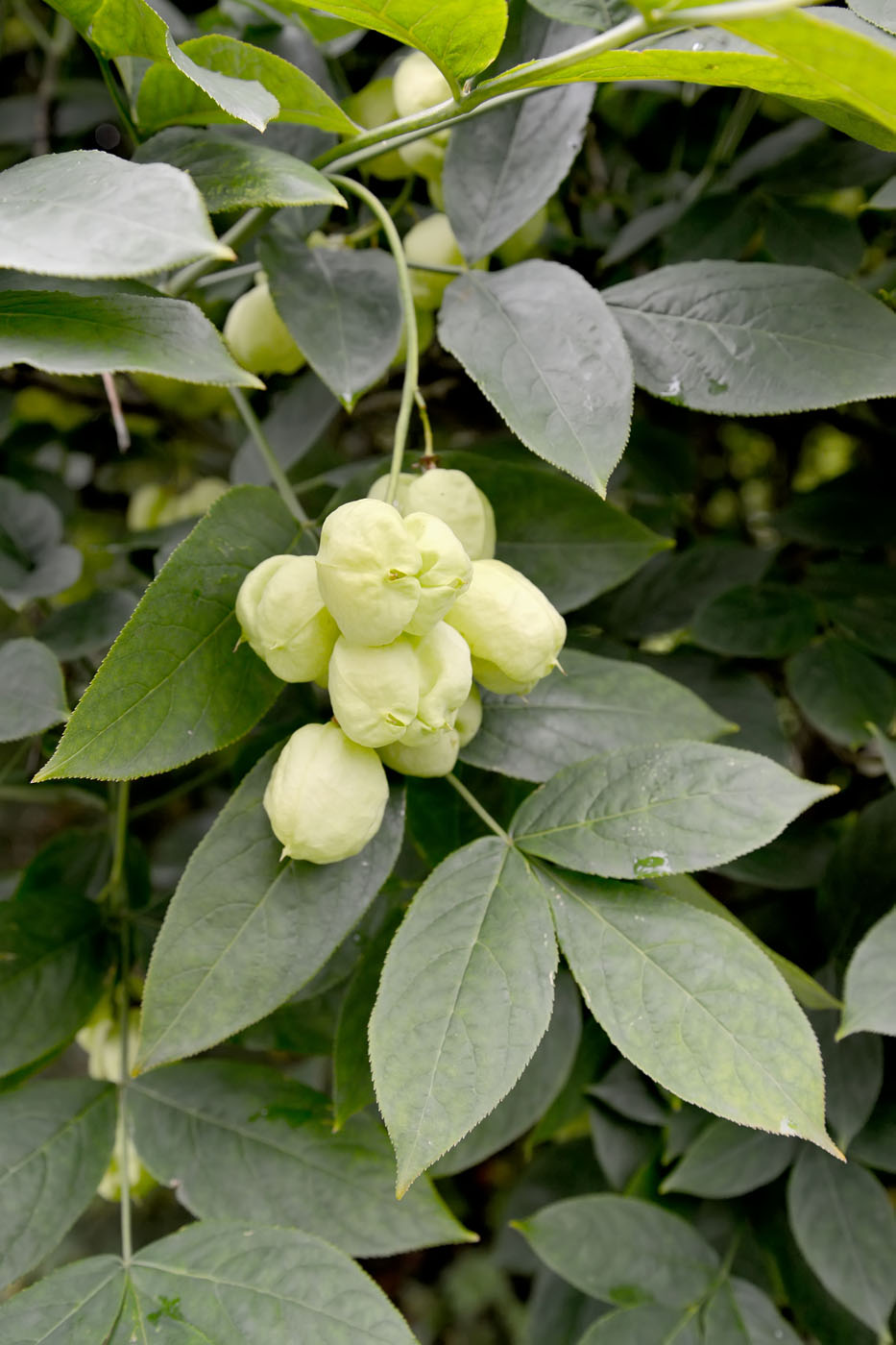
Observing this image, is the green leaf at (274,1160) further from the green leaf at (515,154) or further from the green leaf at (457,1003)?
the green leaf at (515,154)

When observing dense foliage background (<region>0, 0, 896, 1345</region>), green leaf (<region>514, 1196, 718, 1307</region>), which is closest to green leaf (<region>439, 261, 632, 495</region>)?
dense foliage background (<region>0, 0, 896, 1345</region>)

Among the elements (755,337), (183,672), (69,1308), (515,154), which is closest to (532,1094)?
(69,1308)

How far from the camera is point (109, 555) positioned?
122 centimetres

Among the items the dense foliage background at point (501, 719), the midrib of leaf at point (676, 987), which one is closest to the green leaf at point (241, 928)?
the dense foliage background at point (501, 719)

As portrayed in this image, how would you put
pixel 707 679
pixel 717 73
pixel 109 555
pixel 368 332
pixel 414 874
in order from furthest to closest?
pixel 109 555
pixel 707 679
pixel 414 874
pixel 368 332
pixel 717 73

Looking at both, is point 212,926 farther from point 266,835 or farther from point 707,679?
point 707,679

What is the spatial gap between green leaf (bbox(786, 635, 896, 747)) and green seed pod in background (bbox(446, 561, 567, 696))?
0.38 meters

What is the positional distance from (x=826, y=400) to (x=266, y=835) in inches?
15.7

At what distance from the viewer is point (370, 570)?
46cm

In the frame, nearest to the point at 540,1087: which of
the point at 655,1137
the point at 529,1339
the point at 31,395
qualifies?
the point at 655,1137

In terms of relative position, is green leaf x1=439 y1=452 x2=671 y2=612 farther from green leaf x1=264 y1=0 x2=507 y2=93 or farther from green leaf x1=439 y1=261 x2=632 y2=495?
green leaf x1=264 y1=0 x2=507 y2=93

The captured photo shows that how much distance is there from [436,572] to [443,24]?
10.9 inches

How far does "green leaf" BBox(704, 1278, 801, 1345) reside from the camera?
739mm

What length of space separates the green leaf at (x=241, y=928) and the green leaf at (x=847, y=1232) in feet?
1.48
